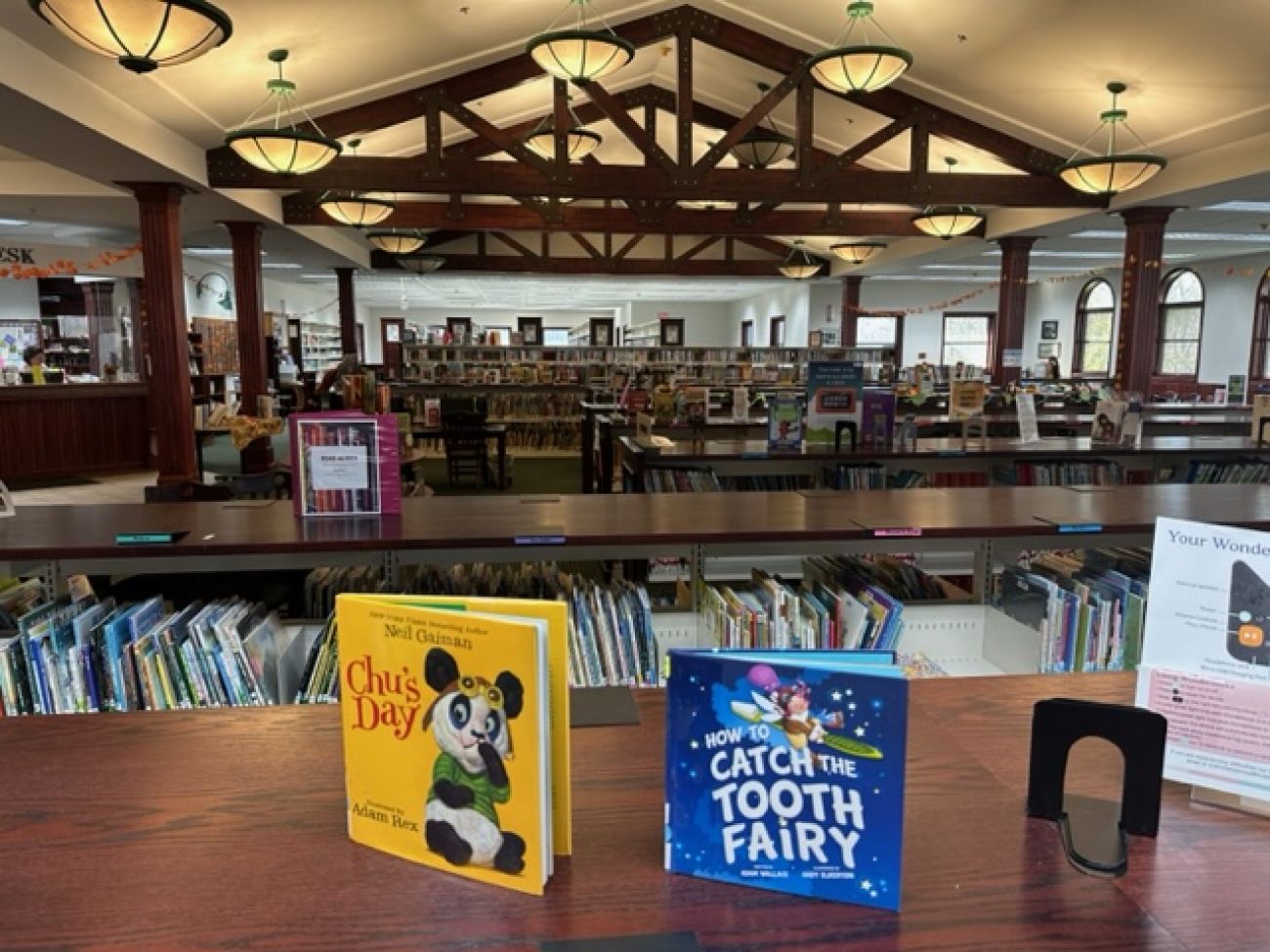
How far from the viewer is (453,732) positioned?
2.72 feet

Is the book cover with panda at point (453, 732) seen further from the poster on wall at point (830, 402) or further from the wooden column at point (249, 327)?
the wooden column at point (249, 327)

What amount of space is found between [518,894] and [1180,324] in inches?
683

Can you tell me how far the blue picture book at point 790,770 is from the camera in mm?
783

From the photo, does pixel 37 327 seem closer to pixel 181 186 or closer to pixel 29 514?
pixel 181 186

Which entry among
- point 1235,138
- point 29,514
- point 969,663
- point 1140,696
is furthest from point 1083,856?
point 1235,138

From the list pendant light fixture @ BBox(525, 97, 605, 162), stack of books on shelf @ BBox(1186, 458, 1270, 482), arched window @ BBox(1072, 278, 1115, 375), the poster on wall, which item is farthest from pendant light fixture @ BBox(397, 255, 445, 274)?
arched window @ BBox(1072, 278, 1115, 375)

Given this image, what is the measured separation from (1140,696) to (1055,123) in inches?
316

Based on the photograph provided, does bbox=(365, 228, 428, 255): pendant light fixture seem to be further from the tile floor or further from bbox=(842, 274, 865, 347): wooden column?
bbox=(842, 274, 865, 347): wooden column

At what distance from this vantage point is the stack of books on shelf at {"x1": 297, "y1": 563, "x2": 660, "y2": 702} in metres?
2.29

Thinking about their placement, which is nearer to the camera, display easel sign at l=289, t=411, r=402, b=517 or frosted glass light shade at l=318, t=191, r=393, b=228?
display easel sign at l=289, t=411, r=402, b=517

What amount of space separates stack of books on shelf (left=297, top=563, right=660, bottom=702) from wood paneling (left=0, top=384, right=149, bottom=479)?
8.25 meters

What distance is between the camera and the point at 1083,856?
89 cm

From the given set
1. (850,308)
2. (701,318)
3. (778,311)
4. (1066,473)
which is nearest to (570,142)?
(1066,473)

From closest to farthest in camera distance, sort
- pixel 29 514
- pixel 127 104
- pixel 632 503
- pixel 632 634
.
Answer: pixel 632 634 < pixel 29 514 < pixel 632 503 < pixel 127 104
